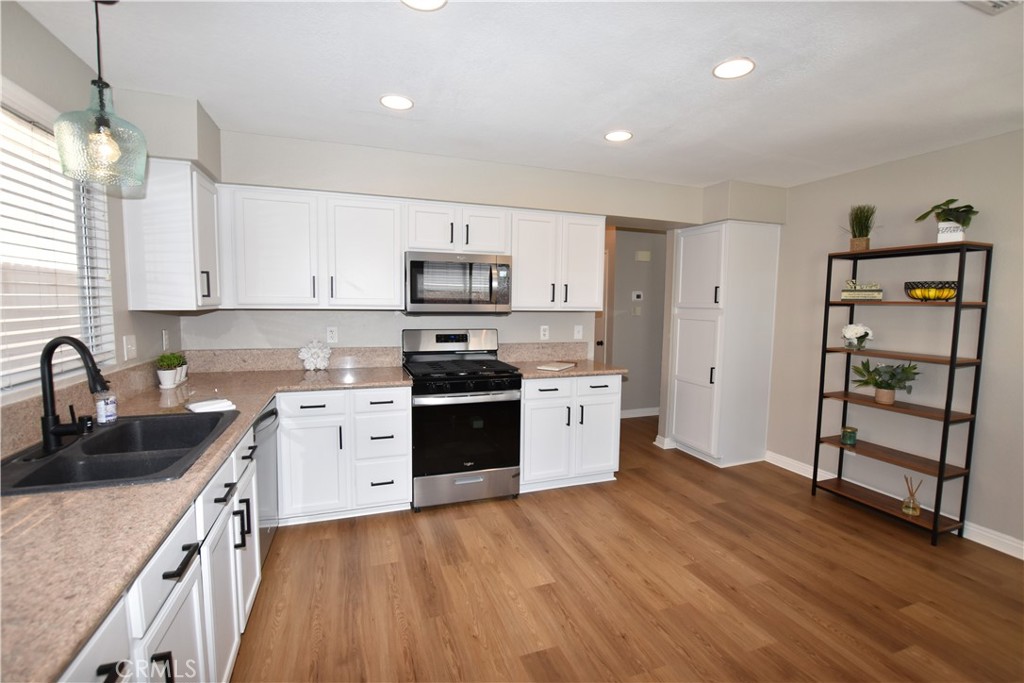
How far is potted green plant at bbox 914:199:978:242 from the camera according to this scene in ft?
8.83

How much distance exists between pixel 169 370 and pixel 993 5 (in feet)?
12.9

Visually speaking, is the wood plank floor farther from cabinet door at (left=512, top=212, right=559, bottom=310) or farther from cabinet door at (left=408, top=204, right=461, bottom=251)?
cabinet door at (left=408, top=204, right=461, bottom=251)

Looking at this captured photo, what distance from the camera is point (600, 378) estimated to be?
11.5 feet

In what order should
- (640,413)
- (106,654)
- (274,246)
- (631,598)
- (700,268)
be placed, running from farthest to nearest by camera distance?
(640,413) < (700,268) < (274,246) < (631,598) < (106,654)

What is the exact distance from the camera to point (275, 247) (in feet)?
9.77

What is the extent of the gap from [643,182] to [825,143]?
1.29 m

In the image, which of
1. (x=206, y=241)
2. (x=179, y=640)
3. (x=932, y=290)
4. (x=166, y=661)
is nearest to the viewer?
(x=166, y=661)

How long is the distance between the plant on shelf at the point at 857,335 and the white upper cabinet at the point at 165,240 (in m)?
4.23

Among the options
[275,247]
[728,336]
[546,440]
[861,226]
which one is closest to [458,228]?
[275,247]

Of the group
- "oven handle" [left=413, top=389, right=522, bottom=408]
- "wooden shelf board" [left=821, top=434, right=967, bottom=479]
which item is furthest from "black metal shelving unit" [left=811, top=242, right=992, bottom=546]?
"oven handle" [left=413, top=389, right=522, bottom=408]

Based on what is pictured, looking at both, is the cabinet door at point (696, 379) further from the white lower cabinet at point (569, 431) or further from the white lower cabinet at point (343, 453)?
the white lower cabinet at point (343, 453)

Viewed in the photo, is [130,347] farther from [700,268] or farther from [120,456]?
[700,268]

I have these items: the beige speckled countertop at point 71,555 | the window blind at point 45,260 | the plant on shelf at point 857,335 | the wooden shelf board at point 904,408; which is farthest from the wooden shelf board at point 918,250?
the window blind at point 45,260

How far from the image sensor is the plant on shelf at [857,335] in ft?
10.5
